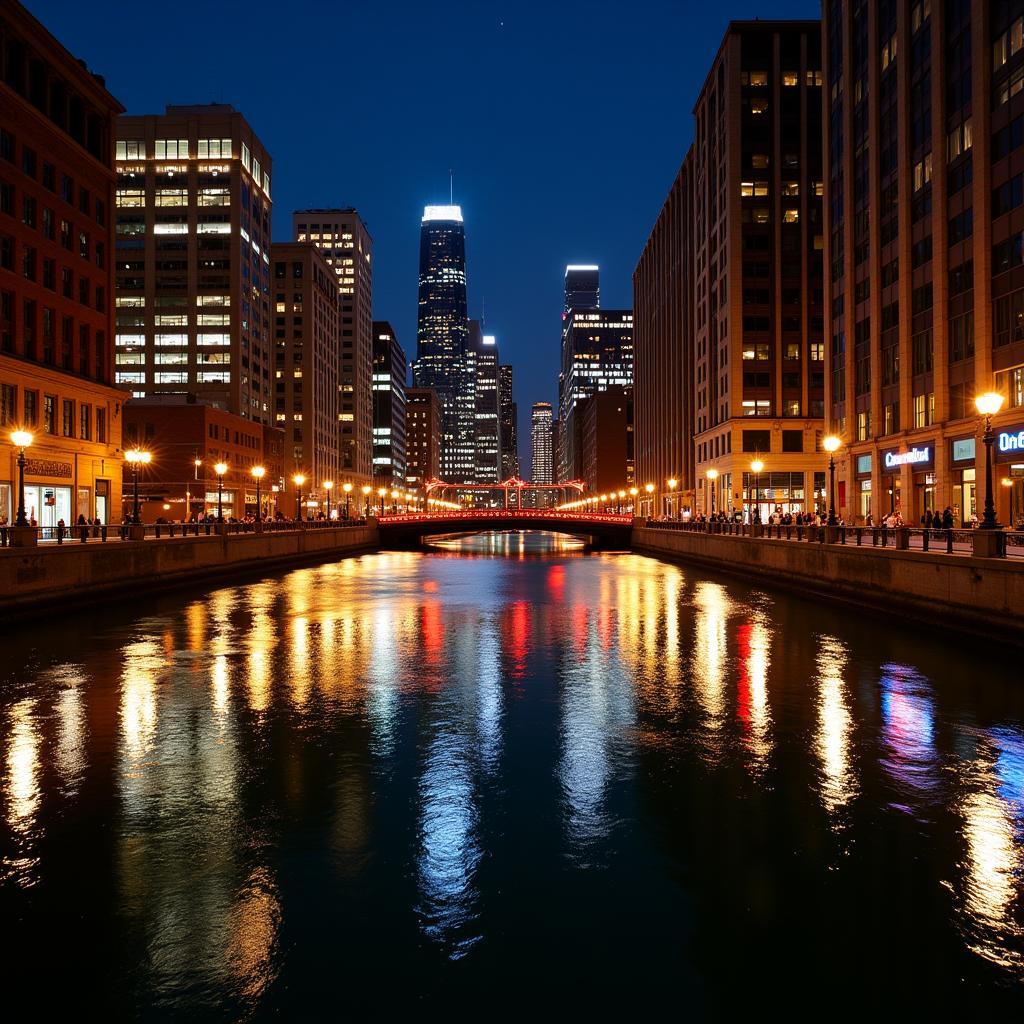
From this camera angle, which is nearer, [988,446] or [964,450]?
[988,446]

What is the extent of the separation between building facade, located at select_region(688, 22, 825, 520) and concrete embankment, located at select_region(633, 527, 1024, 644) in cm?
4084

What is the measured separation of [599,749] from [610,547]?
99873mm

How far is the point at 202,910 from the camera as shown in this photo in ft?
26.1

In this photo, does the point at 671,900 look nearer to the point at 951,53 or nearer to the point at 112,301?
the point at 951,53

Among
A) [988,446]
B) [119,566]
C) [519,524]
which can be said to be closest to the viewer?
[988,446]

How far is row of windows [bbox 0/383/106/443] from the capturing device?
49.3 metres

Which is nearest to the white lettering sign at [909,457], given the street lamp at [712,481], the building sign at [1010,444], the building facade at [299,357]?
the building sign at [1010,444]

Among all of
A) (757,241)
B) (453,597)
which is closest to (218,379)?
(757,241)

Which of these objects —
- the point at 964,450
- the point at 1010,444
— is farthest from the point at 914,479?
the point at 1010,444

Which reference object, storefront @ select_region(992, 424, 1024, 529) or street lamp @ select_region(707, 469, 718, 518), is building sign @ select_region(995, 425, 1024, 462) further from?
street lamp @ select_region(707, 469, 718, 518)

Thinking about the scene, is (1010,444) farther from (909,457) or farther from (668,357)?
(668,357)

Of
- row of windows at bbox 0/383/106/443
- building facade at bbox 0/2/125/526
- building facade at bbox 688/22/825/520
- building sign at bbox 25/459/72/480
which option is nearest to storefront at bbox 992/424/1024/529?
building facade at bbox 688/22/825/520

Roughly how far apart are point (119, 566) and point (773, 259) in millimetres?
78511

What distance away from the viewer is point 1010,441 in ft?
144
